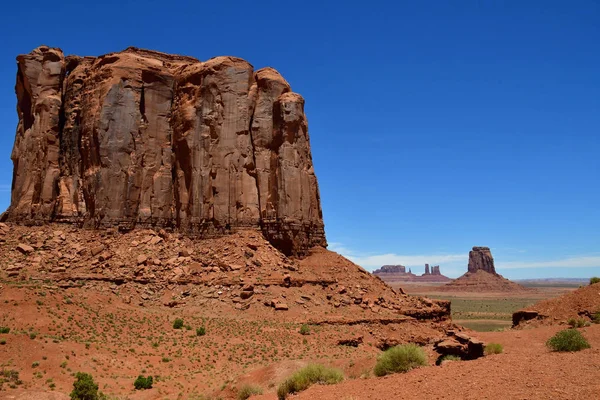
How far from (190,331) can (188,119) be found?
856 inches

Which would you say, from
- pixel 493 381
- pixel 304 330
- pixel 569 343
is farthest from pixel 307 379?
pixel 304 330

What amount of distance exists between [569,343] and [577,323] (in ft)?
34.4

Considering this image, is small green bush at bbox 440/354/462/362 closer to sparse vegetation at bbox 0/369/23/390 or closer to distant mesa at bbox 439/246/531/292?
sparse vegetation at bbox 0/369/23/390

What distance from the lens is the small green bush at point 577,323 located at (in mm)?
24675

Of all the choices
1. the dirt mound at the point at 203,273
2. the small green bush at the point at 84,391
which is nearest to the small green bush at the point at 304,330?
the dirt mound at the point at 203,273

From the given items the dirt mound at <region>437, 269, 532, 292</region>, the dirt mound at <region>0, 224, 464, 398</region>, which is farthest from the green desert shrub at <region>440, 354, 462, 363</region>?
the dirt mound at <region>437, 269, 532, 292</region>

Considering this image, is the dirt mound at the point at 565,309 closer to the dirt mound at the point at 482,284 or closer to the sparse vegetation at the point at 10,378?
the sparse vegetation at the point at 10,378

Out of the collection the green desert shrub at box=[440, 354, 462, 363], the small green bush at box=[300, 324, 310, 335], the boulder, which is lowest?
the small green bush at box=[300, 324, 310, 335]

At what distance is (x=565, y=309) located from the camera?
2867 centimetres

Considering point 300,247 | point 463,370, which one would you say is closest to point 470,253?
point 300,247

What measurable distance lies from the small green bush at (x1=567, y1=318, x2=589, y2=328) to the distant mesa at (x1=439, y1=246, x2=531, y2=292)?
517 ft

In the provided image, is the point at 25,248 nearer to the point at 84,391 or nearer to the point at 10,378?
the point at 10,378

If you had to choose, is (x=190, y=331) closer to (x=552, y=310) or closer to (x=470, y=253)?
(x=552, y=310)

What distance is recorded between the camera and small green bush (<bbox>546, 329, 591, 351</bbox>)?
53.5 feet
